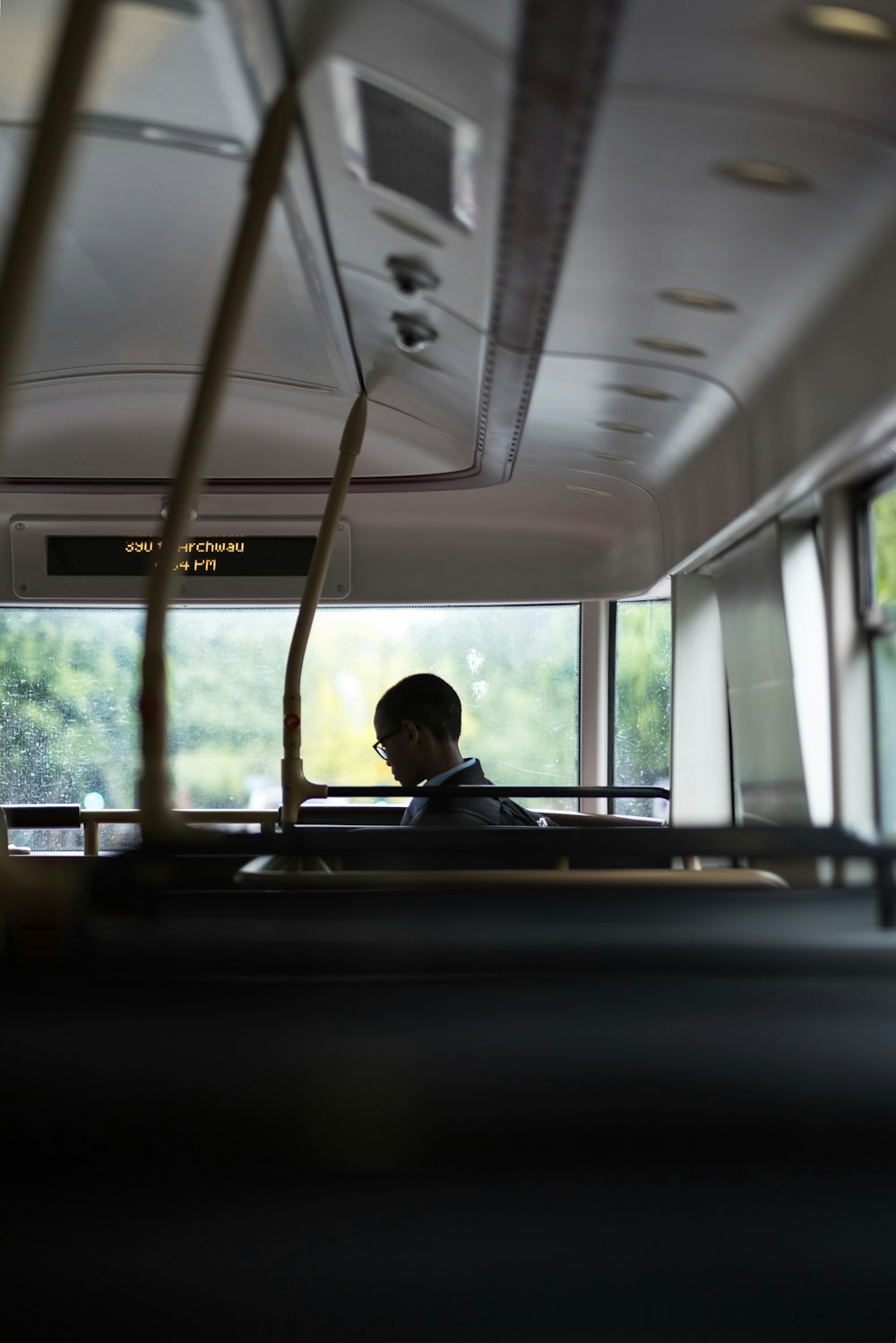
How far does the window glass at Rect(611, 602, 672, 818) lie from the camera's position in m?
5.82

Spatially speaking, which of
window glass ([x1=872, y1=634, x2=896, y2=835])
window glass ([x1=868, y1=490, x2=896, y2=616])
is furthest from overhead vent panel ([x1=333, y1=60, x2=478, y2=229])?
window glass ([x1=872, y1=634, x2=896, y2=835])

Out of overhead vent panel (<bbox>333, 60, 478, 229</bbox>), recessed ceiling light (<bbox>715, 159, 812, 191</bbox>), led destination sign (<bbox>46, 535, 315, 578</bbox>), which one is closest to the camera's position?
overhead vent panel (<bbox>333, 60, 478, 229</bbox>)

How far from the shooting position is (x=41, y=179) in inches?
46.9

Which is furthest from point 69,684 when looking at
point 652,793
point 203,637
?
point 652,793

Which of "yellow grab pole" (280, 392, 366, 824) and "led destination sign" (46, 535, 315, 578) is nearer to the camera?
"yellow grab pole" (280, 392, 366, 824)

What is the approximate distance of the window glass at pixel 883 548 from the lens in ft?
9.97

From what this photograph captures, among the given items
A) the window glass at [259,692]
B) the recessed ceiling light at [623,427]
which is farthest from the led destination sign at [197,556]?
the recessed ceiling light at [623,427]

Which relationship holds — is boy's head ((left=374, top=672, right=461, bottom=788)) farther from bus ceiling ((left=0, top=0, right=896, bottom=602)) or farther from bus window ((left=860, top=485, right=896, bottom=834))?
bus window ((left=860, top=485, right=896, bottom=834))

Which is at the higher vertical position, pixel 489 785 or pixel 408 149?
pixel 408 149

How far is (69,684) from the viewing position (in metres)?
6.27

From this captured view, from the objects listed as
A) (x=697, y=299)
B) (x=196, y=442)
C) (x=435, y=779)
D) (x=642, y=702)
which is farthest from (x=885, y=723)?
(x=642, y=702)

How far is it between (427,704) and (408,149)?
1.94 m

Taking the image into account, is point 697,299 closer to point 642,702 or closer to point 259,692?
point 642,702

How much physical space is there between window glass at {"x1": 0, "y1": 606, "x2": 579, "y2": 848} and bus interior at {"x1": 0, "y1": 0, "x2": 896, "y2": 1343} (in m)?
1.08
